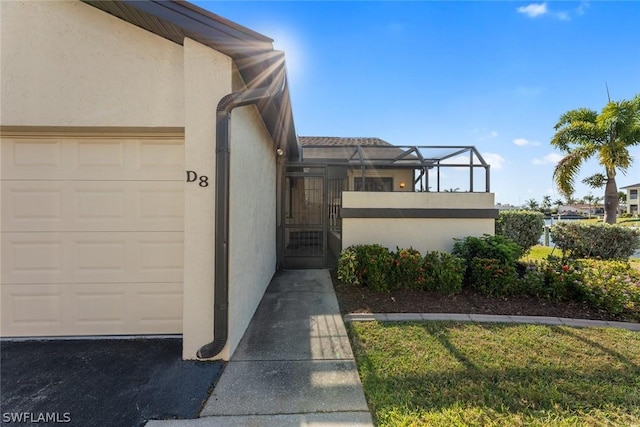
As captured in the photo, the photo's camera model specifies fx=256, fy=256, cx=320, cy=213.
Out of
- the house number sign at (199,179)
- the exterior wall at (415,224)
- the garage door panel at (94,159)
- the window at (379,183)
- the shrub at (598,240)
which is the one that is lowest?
the shrub at (598,240)

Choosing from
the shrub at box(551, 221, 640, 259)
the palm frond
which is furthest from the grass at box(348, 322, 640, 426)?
the palm frond

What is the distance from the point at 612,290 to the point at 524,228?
4.78 m

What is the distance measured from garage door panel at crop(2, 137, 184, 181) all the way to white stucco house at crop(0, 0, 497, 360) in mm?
13

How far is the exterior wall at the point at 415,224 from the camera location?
6.20 m

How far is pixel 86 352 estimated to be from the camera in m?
2.94

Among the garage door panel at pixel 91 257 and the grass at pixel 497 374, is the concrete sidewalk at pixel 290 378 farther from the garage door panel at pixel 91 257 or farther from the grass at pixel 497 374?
the garage door panel at pixel 91 257

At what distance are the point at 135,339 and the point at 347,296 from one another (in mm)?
3214

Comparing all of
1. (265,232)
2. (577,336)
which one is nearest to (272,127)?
(265,232)

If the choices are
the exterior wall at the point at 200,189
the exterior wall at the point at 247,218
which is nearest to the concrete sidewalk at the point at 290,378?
the exterior wall at the point at 247,218

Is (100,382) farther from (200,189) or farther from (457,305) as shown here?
(457,305)

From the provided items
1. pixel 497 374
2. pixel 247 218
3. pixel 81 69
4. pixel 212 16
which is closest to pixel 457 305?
pixel 497 374

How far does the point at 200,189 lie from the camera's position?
2.78 m

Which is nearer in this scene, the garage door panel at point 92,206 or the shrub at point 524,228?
the garage door panel at point 92,206

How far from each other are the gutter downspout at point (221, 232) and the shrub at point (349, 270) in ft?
9.51
